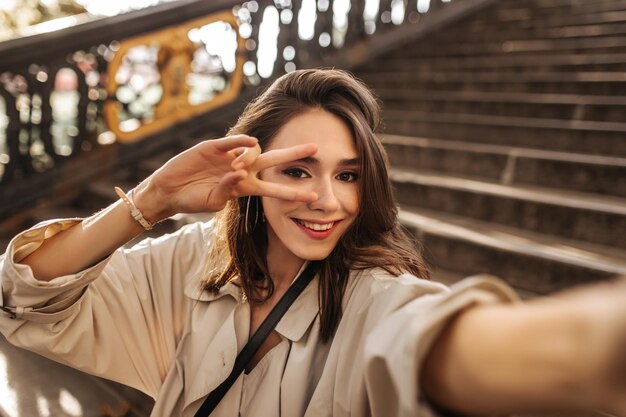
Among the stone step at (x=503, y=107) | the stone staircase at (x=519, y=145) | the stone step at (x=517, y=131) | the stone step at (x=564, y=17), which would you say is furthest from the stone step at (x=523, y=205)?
the stone step at (x=564, y=17)

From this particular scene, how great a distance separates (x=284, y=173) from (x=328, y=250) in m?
0.27

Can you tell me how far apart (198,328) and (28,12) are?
26.5ft

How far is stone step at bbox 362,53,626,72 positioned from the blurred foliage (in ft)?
18.1

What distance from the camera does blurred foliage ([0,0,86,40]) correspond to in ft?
23.3

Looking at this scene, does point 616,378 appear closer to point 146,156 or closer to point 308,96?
point 308,96

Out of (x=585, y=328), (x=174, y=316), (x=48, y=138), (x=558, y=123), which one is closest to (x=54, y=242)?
(x=174, y=316)

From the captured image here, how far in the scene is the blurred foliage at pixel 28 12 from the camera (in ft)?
23.3

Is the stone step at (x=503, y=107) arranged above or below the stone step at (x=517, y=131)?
above

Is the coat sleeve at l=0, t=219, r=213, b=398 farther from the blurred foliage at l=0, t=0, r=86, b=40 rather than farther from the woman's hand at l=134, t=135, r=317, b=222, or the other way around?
the blurred foliage at l=0, t=0, r=86, b=40

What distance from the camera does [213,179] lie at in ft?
4.57

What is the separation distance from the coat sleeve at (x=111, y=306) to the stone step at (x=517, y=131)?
2.83 m

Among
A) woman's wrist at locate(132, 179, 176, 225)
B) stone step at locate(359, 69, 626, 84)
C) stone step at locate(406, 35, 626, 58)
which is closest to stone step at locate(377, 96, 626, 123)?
stone step at locate(359, 69, 626, 84)

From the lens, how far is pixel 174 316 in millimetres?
1669

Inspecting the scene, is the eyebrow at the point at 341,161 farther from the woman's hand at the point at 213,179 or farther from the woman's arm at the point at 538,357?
the woman's arm at the point at 538,357
